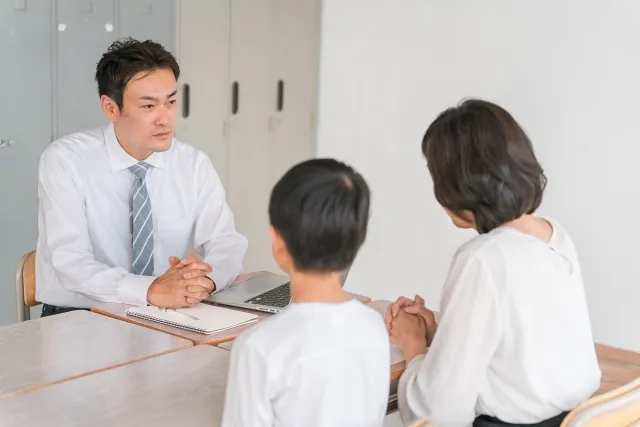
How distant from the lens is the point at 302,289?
1.32 metres

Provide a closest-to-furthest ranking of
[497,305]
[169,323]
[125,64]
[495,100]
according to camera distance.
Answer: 1. [497,305]
2. [169,323]
3. [125,64]
4. [495,100]

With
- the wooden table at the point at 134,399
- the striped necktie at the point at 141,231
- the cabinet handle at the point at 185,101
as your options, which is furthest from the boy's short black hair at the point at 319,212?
the cabinet handle at the point at 185,101

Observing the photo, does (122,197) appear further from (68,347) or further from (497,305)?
(497,305)

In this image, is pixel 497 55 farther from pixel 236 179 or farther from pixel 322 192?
pixel 322 192

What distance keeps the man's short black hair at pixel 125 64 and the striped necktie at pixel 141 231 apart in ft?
0.84

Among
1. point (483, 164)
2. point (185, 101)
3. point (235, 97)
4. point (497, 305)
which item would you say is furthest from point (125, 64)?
point (235, 97)

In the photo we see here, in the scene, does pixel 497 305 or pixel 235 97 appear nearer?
pixel 497 305

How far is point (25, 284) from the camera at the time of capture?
94.6 inches

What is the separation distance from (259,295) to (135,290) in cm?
32

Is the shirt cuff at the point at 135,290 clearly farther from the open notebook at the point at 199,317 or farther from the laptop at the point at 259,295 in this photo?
the laptop at the point at 259,295

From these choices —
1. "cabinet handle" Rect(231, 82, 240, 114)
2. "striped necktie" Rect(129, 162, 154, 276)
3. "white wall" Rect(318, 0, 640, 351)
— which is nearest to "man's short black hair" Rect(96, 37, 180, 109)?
"striped necktie" Rect(129, 162, 154, 276)

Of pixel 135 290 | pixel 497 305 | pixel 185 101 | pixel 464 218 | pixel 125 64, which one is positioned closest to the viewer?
pixel 497 305

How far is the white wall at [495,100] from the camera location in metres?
3.22

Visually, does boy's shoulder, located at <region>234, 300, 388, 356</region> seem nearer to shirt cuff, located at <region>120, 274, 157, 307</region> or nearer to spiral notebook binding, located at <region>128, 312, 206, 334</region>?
spiral notebook binding, located at <region>128, 312, 206, 334</region>
